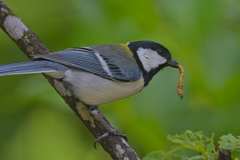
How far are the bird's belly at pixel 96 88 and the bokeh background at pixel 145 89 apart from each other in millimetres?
230

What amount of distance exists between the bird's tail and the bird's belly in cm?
14

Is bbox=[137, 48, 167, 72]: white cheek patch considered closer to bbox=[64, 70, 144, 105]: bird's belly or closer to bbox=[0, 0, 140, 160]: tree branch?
bbox=[64, 70, 144, 105]: bird's belly

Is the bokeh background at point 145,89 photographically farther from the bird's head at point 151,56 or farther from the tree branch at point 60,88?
the tree branch at point 60,88

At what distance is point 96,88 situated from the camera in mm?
1834

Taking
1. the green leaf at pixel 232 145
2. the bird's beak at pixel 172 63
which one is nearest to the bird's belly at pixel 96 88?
the bird's beak at pixel 172 63

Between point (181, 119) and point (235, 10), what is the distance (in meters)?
1.12

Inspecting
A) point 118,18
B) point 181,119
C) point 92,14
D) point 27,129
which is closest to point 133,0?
point 118,18

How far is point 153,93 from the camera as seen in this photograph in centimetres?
206

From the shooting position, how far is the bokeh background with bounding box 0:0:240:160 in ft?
6.60

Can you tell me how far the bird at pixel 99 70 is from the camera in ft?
5.95

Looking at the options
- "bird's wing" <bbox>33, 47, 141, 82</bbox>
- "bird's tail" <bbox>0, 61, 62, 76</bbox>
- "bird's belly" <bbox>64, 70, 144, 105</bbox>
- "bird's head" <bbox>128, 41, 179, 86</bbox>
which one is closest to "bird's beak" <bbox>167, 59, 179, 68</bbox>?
"bird's head" <bbox>128, 41, 179, 86</bbox>

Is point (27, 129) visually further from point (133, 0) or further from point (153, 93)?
point (133, 0)

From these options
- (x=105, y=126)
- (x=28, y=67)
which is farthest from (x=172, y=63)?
(x=28, y=67)

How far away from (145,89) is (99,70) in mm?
437
